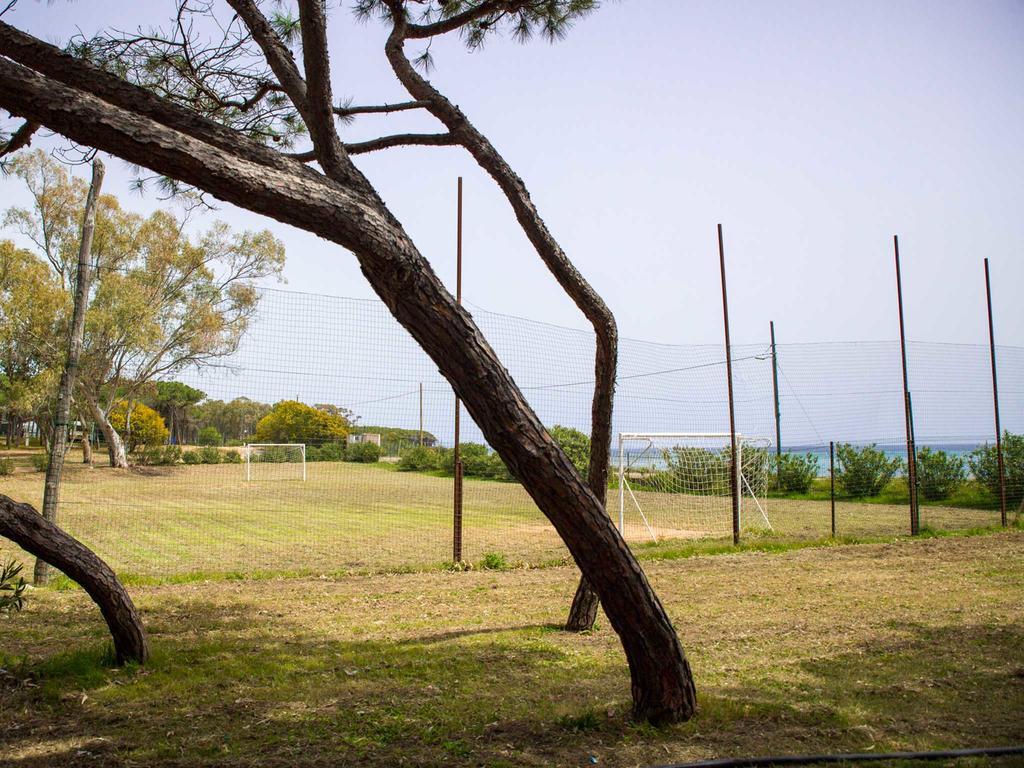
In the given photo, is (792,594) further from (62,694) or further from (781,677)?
(62,694)

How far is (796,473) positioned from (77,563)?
12962mm

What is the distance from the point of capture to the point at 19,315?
577 inches

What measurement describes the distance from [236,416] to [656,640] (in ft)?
21.3

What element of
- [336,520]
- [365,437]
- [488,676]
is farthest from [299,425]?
[488,676]

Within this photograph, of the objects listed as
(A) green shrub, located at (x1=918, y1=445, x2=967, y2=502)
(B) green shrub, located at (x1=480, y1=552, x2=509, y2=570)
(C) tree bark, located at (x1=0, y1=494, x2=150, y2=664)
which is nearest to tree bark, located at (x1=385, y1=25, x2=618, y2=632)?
(C) tree bark, located at (x1=0, y1=494, x2=150, y2=664)

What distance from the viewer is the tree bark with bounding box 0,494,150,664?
114 inches

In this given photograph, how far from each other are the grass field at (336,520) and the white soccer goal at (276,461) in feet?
0.26

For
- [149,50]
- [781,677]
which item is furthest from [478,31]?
[781,677]

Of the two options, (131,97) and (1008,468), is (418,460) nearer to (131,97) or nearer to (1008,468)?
(1008,468)

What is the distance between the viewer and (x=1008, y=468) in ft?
34.5

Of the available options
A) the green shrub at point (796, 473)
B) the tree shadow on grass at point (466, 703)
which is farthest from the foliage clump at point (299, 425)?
the green shrub at point (796, 473)

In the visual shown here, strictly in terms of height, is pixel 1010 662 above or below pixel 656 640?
below

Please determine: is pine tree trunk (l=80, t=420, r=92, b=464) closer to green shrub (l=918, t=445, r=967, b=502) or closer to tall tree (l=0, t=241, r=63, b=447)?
tall tree (l=0, t=241, r=63, b=447)

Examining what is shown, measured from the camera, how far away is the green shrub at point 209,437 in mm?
10541
